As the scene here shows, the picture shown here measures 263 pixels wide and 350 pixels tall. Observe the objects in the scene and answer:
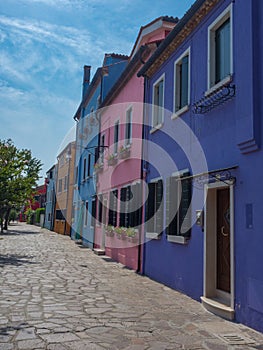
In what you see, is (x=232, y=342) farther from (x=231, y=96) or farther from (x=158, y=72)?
(x=158, y=72)

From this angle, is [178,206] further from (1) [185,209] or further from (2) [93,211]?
(2) [93,211]

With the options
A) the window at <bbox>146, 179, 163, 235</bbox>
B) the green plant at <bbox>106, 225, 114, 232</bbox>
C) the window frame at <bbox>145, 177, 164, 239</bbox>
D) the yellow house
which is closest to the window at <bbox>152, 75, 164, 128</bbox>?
the window frame at <bbox>145, 177, 164, 239</bbox>

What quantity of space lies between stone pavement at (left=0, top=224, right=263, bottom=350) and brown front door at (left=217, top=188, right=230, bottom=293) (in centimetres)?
66

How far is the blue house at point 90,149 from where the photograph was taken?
752 inches

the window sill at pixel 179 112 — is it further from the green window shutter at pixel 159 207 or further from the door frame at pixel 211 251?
the door frame at pixel 211 251

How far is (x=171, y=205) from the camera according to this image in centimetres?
858

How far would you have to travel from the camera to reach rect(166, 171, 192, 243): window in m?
7.66

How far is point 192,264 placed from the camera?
23.7 ft

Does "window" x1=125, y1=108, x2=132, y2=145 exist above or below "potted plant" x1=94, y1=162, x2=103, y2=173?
above

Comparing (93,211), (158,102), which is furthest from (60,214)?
(158,102)

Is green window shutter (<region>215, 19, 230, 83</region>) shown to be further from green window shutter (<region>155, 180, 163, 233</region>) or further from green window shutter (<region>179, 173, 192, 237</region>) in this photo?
green window shutter (<region>155, 180, 163, 233</region>)

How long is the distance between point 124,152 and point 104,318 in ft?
25.4

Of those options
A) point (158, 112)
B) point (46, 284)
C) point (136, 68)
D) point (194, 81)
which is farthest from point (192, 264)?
point (136, 68)

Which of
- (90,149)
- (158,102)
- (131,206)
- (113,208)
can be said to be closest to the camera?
(158,102)
